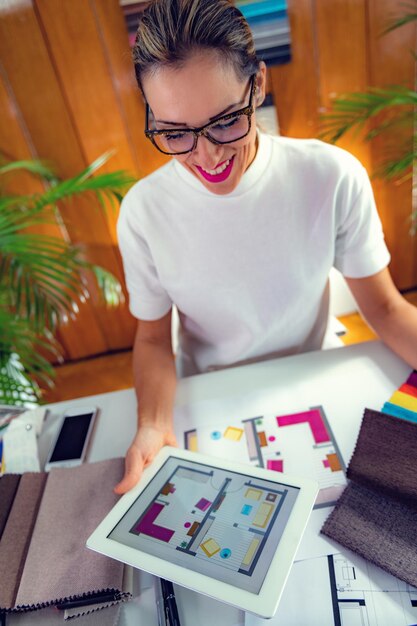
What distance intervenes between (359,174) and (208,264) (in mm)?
412

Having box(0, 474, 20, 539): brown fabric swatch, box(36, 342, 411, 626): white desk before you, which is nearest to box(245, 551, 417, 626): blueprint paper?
box(36, 342, 411, 626): white desk

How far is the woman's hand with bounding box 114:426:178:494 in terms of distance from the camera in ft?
2.39

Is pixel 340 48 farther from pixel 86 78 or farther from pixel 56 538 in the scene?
pixel 56 538

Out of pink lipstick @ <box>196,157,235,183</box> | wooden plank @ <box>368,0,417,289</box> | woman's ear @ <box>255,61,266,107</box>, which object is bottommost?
wooden plank @ <box>368,0,417,289</box>

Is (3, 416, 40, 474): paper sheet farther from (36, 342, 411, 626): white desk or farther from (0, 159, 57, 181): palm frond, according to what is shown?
(0, 159, 57, 181): palm frond

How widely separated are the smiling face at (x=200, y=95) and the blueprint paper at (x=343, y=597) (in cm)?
70

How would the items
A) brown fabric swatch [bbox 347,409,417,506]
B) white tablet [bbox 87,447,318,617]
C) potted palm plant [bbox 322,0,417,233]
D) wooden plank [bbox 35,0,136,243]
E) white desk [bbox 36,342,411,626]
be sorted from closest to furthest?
white tablet [bbox 87,447,318,617], brown fabric swatch [bbox 347,409,417,506], white desk [bbox 36,342,411,626], potted palm plant [bbox 322,0,417,233], wooden plank [bbox 35,0,136,243]

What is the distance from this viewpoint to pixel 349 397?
895mm

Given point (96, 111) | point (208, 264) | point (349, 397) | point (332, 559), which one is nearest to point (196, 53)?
point (208, 264)

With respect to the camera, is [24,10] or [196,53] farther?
[24,10]

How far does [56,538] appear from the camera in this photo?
704 millimetres

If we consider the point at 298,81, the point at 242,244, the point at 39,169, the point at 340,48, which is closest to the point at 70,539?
the point at 242,244

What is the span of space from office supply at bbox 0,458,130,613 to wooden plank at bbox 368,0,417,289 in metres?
2.19

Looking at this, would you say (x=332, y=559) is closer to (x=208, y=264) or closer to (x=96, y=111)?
(x=208, y=264)
